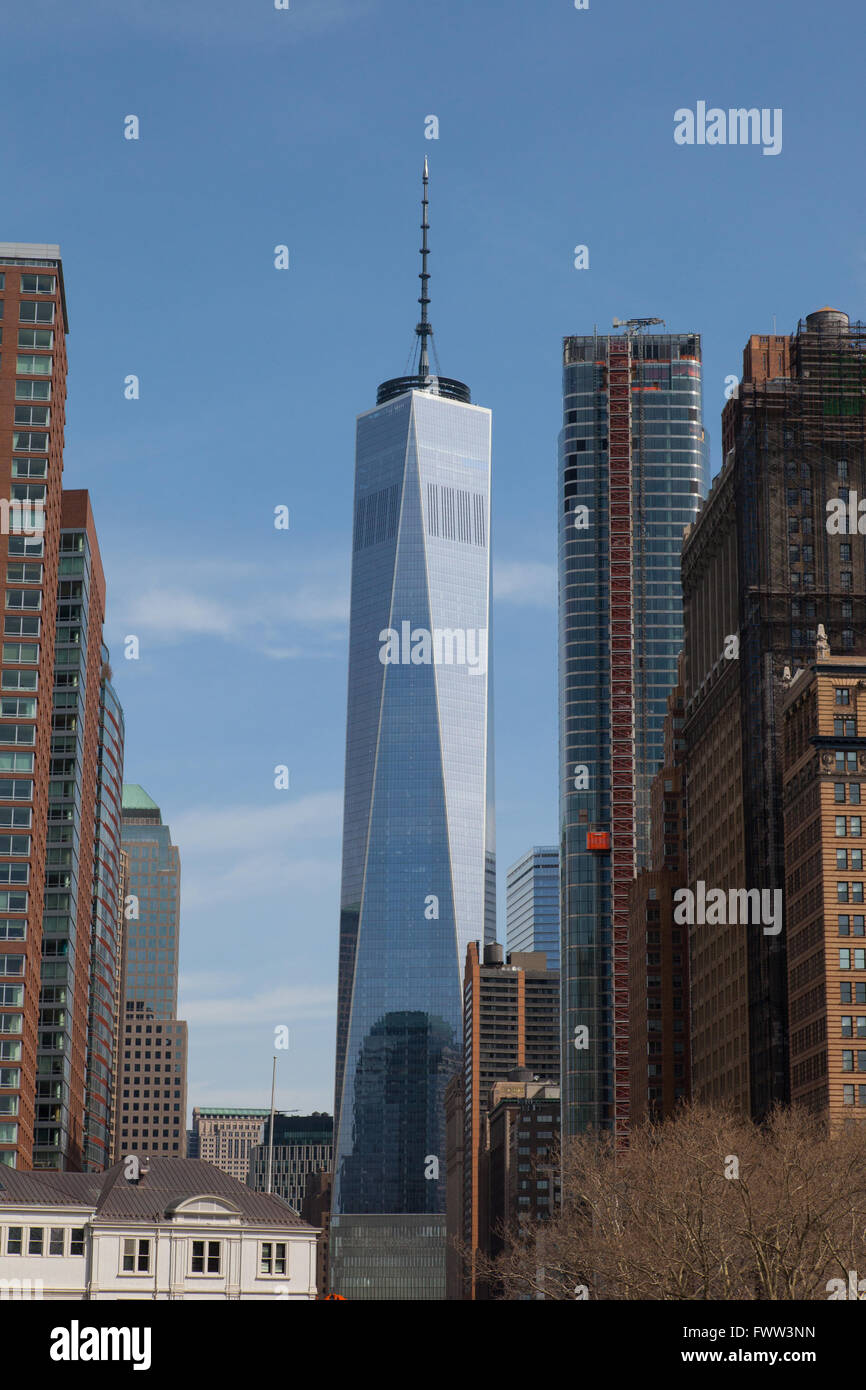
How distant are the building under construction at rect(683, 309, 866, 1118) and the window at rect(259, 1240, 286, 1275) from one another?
75.8 m

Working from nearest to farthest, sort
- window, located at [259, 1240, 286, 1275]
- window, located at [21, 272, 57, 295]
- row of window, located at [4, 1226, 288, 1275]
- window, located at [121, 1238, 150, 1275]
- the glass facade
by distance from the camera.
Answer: window, located at [121, 1238, 150, 1275] < row of window, located at [4, 1226, 288, 1275] < window, located at [259, 1240, 286, 1275] < window, located at [21, 272, 57, 295] < the glass facade

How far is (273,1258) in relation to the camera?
89.9m

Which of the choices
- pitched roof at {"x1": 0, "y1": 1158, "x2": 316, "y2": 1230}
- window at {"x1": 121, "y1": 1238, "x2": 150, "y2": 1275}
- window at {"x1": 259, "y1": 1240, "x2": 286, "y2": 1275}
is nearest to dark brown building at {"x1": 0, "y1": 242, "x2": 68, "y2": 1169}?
pitched roof at {"x1": 0, "y1": 1158, "x2": 316, "y2": 1230}

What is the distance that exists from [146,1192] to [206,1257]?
4501 millimetres

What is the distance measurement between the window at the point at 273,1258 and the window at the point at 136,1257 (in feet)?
19.3

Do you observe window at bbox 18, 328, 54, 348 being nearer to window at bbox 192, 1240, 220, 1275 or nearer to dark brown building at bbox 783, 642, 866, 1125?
dark brown building at bbox 783, 642, 866, 1125

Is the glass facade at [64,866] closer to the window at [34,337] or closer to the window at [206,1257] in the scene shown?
the window at [34,337]

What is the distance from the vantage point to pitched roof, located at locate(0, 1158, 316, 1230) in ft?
289

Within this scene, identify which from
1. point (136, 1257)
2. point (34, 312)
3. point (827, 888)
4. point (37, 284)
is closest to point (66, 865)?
point (34, 312)

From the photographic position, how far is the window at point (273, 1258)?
8938cm
